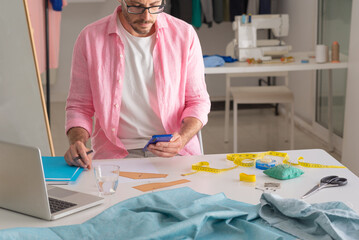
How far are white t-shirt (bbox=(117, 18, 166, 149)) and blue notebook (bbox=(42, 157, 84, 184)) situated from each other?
42 cm

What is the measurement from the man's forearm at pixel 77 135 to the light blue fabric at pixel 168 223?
2.40 feet

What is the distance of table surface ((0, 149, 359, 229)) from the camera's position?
60.0 inches

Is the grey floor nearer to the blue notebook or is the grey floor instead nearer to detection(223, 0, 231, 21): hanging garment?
detection(223, 0, 231, 21): hanging garment

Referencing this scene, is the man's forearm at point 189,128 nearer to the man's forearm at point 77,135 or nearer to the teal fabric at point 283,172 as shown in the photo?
the man's forearm at point 77,135

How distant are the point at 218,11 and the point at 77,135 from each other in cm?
458

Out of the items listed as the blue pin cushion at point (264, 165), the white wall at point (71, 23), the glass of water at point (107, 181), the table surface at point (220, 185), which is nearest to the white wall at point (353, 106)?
the table surface at point (220, 185)

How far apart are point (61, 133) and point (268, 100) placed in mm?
2326

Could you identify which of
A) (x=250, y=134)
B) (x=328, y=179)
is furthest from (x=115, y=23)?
(x=250, y=134)

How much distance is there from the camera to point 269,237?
1.28m

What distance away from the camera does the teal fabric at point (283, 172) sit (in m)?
1.77

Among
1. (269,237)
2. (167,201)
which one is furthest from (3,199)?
(269,237)

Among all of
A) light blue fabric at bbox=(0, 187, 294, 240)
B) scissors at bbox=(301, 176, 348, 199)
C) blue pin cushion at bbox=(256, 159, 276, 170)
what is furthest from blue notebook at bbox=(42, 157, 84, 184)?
scissors at bbox=(301, 176, 348, 199)

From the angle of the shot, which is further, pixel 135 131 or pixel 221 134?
pixel 221 134

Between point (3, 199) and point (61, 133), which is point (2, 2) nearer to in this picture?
point (3, 199)
